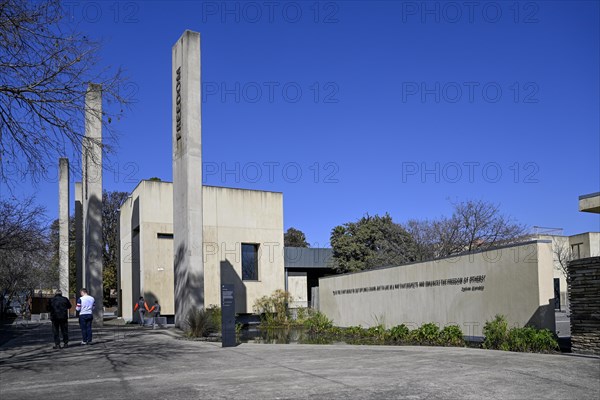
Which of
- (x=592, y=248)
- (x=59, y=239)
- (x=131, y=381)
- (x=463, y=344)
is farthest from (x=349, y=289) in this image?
(x=592, y=248)

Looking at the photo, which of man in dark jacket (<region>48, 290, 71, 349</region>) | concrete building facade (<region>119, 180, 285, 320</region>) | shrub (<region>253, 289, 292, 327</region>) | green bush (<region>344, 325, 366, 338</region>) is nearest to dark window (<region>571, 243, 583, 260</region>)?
concrete building facade (<region>119, 180, 285, 320</region>)

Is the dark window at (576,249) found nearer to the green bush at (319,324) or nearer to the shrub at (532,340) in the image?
the green bush at (319,324)

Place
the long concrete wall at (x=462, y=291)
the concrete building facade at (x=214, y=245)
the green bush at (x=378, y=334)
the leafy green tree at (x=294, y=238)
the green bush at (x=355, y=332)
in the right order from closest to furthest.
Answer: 1. the long concrete wall at (x=462, y=291)
2. the green bush at (x=378, y=334)
3. the green bush at (x=355, y=332)
4. the concrete building facade at (x=214, y=245)
5. the leafy green tree at (x=294, y=238)

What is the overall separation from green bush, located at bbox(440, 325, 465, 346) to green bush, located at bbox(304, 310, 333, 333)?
9020mm

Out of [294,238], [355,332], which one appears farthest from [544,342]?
[294,238]

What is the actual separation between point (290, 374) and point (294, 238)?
86.9 metres

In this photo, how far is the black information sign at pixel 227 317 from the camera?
17.4 m

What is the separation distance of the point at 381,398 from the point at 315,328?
1921 centimetres

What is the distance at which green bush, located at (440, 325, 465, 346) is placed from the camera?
61.2 ft

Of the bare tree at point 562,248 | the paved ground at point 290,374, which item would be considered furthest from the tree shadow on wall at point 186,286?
the bare tree at point 562,248

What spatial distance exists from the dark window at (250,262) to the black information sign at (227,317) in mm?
21478

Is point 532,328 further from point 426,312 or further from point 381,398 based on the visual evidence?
point 381,398

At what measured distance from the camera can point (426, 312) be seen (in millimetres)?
22266

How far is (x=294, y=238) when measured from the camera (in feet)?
323
